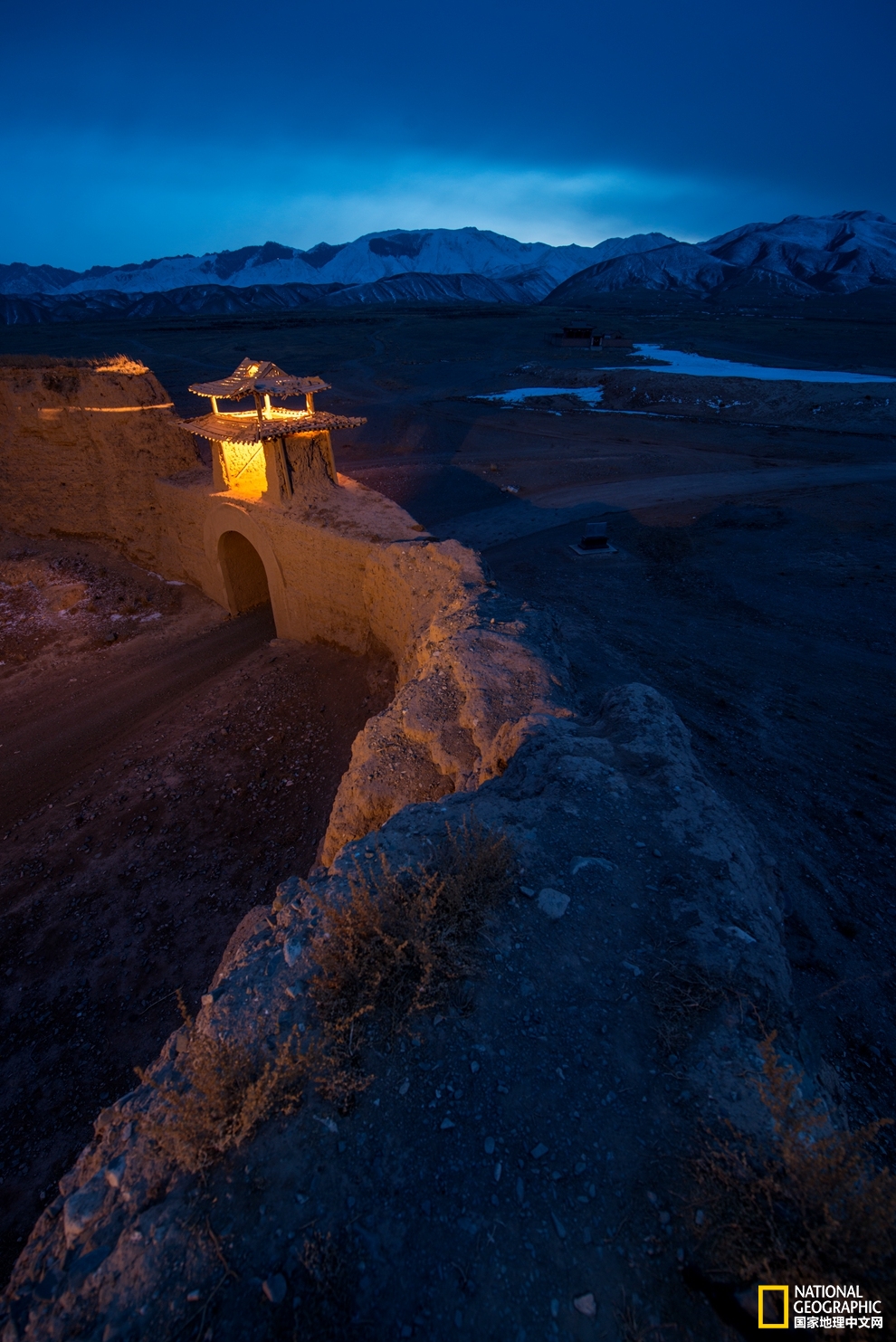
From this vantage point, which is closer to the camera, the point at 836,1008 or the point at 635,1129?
the point at 635,1129

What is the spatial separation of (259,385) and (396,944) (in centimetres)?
1367

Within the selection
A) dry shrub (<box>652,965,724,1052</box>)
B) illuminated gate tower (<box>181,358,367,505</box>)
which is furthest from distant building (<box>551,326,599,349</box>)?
dry shrub (<box>652,965,724,1052</box>)

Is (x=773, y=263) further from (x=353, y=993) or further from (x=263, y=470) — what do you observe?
(x=353, y=993)

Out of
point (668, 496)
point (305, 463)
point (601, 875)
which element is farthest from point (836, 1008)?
point (668, 496)

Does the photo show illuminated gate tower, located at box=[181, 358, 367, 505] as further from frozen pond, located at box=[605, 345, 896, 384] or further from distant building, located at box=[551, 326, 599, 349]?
distant building, located at box=[551, 326, 599, 349]

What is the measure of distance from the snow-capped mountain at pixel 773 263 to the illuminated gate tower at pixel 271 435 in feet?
278

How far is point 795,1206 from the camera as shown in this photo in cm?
219

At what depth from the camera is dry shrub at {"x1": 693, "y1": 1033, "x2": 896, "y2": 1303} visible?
2.00m

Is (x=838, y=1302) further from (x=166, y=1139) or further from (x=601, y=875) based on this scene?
(x=166, y=1139)

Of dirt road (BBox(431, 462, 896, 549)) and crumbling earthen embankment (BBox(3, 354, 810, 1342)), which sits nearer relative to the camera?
crumbling earthen embankment (BBox(3, 354, 810, 1342))

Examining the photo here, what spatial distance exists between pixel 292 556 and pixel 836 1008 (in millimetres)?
12137

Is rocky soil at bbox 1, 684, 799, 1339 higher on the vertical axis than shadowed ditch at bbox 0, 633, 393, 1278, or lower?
higher

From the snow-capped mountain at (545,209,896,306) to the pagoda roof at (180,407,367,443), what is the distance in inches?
3331

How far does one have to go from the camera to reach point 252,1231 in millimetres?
2361
